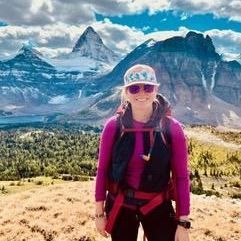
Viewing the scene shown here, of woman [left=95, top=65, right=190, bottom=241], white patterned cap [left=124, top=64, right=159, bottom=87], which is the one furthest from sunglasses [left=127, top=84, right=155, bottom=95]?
white patterned cap [left=124, top=64, right=159, bottom=87]

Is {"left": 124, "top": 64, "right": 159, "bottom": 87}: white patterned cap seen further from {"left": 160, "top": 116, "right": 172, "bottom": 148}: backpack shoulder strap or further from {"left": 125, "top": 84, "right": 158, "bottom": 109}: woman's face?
{"left": 160, "top": 116, "right": 172, "bottom": 148}: backpack shoulder strap

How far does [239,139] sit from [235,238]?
7041 inches

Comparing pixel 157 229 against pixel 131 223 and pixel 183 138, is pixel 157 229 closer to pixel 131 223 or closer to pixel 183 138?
pixel 131 223

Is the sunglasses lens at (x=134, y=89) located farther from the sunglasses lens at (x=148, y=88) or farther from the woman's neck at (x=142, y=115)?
the woman's neck at (x=142, y=115)

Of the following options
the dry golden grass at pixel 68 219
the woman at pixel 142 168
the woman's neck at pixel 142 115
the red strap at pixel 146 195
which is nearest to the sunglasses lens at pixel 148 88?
the woman at pixel 142 168

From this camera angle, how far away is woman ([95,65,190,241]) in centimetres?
984

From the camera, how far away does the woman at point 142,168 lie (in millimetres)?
9844

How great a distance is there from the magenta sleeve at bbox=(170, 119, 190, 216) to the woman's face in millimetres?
684

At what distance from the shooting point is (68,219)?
21.0 meters

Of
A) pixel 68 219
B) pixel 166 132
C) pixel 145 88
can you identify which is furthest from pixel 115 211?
pixel 68 219

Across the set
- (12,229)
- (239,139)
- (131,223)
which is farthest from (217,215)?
(239,139)

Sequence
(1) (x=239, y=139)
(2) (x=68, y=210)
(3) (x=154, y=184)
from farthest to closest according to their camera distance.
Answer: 1. (1) (x=239, y=139)
2. (2) (x=68, y=210)
3. (3) (x=154, y=184)

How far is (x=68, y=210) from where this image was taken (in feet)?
73.6

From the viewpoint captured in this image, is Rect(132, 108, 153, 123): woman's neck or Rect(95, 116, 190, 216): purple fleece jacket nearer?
Rect(95, 116, 190, 216): purple fleece jacket
